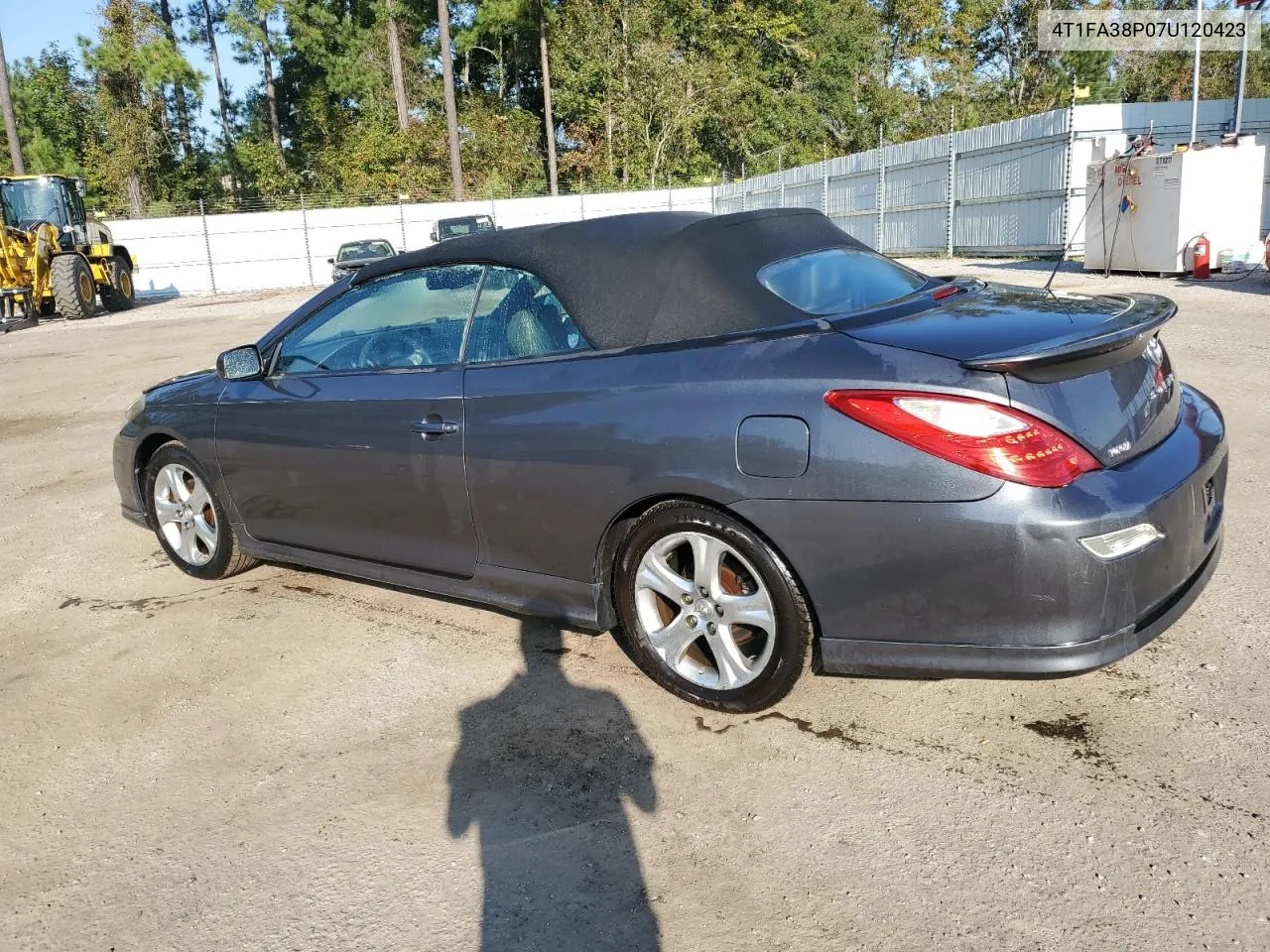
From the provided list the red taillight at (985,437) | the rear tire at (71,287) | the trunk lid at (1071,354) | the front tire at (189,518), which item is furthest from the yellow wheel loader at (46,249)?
the red taillight at (985,437)

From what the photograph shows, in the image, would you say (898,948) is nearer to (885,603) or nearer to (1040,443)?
(885,603)

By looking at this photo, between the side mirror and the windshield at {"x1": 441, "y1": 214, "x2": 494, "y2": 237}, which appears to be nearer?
the side mirror

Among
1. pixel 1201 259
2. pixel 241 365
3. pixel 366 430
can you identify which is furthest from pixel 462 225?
pixel 366 430

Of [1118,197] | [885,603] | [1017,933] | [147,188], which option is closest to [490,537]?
→ [885,603]

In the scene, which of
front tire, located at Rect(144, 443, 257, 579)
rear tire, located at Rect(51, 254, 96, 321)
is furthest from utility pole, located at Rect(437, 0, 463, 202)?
front tire, located at Rect(144, 443, 257, 579)

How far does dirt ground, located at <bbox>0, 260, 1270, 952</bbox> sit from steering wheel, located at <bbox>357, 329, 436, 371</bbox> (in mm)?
1073

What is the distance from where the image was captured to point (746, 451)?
2850mm

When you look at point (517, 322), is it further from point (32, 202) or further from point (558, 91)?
point (558, 91)

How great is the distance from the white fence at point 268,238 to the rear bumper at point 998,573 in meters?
33.3

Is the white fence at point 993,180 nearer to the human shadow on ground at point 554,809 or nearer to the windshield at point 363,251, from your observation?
the windshield at point 363,251

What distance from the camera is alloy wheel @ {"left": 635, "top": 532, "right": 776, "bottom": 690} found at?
3.02m

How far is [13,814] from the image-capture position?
2953 millimetres

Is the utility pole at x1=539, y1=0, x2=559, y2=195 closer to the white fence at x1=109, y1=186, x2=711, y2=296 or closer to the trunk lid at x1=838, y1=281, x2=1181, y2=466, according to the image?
the white fence at x1=109, y1=186, x2=711, y2=296

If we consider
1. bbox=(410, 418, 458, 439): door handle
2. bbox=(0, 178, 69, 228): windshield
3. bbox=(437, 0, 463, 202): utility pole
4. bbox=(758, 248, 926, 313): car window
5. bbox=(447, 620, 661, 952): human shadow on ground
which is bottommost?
bbox=(447, 620, 661, 952): human shadow on ground
